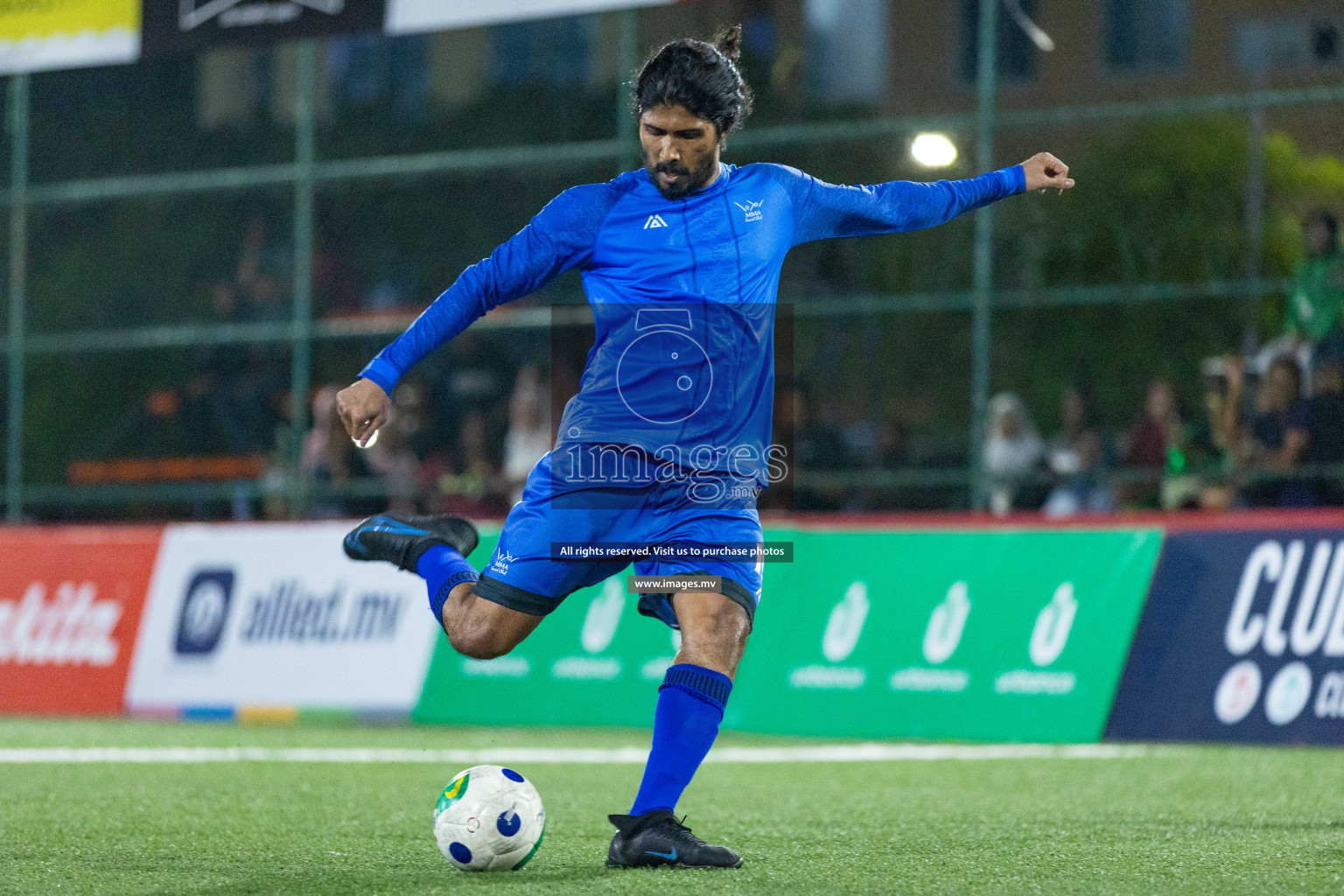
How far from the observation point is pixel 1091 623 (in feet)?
32.2

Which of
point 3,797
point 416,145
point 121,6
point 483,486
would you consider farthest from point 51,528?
point 416,145

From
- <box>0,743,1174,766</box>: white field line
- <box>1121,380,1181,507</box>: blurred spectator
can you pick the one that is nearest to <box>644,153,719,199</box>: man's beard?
<box>0,743,1174,766</box>: white field line

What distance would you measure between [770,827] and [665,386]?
174 centimetres

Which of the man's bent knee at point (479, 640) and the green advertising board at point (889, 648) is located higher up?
the man's bent knee at point (479, 640)

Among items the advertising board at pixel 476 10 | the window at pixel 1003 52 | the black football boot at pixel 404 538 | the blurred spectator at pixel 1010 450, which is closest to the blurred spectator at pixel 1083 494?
the blurred spectator at pixel 1010 450

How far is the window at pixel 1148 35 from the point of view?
27203mm

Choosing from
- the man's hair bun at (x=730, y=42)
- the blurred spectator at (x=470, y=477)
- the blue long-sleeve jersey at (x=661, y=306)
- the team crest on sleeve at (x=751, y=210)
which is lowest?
the blurred spectator at (x=470, y=477)

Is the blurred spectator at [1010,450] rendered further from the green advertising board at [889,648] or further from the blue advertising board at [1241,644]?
the blue advertising board at [1241,644]

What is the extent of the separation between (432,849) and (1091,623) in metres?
4.91

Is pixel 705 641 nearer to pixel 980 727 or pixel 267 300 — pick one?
pixel 980 727

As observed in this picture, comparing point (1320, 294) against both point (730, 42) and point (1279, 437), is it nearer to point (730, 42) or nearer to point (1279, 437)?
point (1279, 437)

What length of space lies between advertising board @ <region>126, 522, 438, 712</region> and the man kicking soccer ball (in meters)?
5.77

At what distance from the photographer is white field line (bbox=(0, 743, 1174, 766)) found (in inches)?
355

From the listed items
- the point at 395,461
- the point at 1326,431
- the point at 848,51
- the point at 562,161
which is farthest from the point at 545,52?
the point at 1326,431
